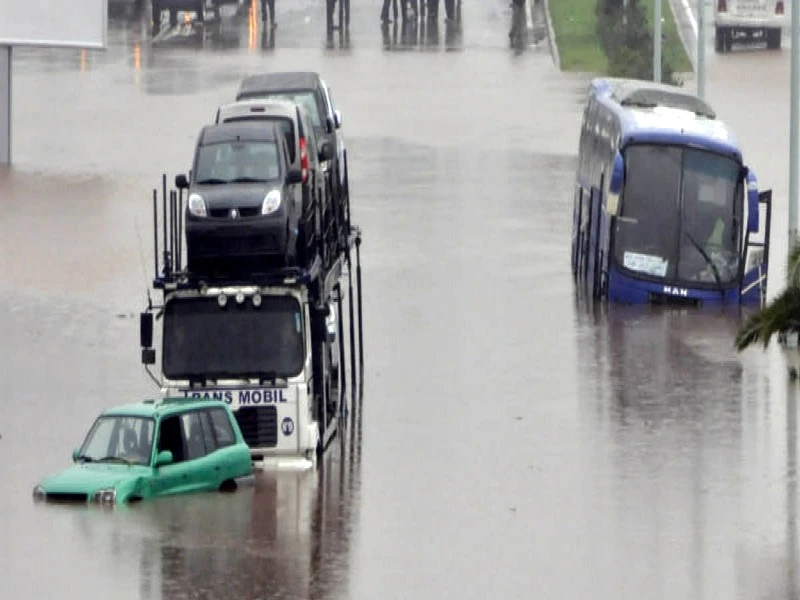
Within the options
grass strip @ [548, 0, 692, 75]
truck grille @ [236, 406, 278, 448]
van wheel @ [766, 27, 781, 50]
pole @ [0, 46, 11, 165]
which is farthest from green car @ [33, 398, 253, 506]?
van wheel @ [766, 27, 781, 50]

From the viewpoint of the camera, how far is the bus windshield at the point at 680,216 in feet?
124

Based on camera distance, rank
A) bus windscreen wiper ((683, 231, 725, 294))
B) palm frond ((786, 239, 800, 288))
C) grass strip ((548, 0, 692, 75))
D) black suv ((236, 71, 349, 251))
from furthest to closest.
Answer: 1. grass strip ((548, 0, 692, 75))
2. bus windscreen wiper ((683, 231, 725, 294))
3. black suv ((236, 71, 349, 251))
4. palm frond ((786, 239, 800, 288))

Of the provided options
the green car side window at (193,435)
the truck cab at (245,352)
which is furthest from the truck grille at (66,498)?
the truck cab at (245,352)

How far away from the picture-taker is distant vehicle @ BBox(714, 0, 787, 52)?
221 ft

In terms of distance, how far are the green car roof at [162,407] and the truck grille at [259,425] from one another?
3.33 ft

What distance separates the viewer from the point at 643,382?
3256 centimetres

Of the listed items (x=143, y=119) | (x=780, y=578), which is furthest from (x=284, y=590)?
(x=143, y=119)

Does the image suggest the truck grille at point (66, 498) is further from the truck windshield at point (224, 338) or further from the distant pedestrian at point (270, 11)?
the distant pedestrian at point (270, 11)

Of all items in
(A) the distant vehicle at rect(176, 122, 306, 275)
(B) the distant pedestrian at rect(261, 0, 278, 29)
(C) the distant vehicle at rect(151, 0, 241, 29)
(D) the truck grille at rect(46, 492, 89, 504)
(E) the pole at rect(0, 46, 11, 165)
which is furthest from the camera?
(B) the distant pedestrian at rect(261, 0, 278, 29)

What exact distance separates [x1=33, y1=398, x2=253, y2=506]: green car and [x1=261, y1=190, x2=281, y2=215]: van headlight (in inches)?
169

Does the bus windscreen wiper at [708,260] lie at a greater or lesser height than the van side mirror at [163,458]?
lesser

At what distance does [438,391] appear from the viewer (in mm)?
31625

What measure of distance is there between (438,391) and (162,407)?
729cm

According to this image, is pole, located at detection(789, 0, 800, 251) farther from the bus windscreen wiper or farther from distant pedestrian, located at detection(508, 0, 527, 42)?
distant pedestrian, located at detection(508, 0, 527, 42)
